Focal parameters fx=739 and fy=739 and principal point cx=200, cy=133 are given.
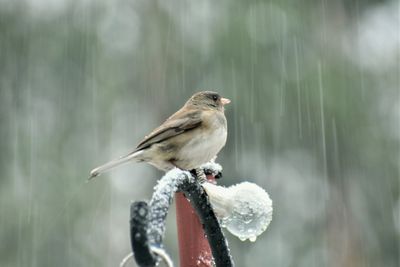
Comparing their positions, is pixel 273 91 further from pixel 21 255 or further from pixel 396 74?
pixel 21 255

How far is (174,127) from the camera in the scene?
11.0 ft

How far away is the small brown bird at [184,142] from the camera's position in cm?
313

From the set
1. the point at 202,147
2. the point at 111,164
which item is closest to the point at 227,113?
the point at 202,147

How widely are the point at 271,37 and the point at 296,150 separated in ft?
4.65

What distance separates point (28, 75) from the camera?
979cm

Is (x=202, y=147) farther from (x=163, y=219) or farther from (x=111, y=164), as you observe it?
(x=163, y=219)

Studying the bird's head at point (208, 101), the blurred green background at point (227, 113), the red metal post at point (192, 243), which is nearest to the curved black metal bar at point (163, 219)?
the red metal post at point (192, 243)

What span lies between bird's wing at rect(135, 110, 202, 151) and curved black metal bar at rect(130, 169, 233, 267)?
1230 mm

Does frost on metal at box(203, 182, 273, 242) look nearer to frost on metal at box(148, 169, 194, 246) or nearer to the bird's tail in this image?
frost on metal at box(148, 169, 194, 246)

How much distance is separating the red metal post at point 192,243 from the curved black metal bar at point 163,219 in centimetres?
21

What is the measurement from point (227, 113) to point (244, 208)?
6.31 m

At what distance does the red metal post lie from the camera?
86.8 inches

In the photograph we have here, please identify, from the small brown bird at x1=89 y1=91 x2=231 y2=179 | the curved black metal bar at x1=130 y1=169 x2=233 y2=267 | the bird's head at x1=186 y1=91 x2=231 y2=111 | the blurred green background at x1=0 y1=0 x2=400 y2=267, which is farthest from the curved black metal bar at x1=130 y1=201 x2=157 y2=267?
the blurred green background at x1=0 y1=0 x2=400 y2=267

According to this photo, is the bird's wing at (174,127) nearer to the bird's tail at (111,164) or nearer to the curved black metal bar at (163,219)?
the bird's tail at (111,164)
